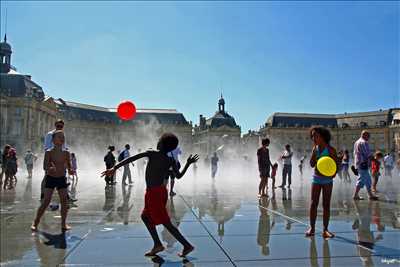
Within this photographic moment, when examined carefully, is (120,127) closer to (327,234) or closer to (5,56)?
(5,56)

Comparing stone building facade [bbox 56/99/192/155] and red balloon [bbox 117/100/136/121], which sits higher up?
stone building facade [bbox 56/99/192/155]

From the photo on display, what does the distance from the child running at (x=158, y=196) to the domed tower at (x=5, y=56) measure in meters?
87.6

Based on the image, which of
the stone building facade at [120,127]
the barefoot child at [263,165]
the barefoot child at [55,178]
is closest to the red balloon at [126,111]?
the barefoot child at [263,165]

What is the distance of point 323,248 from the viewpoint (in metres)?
5.03

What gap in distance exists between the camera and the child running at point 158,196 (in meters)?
4.70

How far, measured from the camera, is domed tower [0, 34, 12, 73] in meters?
81.1

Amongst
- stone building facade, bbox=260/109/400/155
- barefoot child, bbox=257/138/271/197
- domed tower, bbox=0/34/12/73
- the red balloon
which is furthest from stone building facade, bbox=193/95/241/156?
barefoot child, bbox=257/138/271/197

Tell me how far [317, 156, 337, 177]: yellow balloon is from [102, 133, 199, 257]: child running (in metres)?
2.49

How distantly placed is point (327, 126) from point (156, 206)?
121109 mm

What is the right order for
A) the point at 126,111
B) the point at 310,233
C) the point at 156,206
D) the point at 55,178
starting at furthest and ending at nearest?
the point at 126,111, the point at 55,178, the point at 310,233, the point at 156,206

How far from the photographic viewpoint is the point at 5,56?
8219cm

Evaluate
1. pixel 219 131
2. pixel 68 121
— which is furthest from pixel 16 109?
pixel 219 131

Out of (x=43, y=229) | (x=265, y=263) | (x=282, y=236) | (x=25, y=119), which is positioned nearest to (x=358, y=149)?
(x=282, y=236)

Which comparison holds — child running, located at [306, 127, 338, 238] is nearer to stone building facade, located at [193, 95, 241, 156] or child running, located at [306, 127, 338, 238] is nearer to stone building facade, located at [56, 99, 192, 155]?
stone building facade, located at [56, 99, 192, 155]
